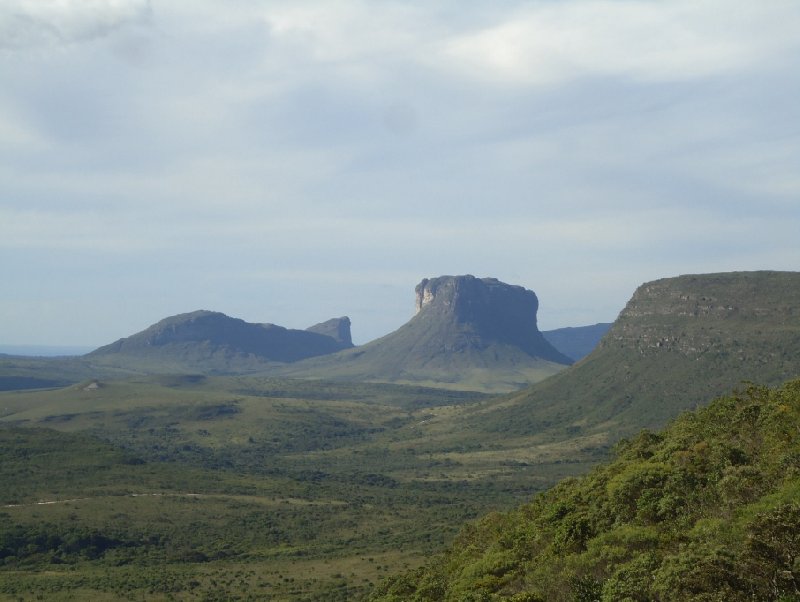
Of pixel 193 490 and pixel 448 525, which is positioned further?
pixel 193 490

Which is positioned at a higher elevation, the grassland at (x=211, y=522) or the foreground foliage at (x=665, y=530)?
the foreground foliage at (x=665, y=530)

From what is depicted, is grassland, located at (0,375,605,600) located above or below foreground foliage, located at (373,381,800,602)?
below

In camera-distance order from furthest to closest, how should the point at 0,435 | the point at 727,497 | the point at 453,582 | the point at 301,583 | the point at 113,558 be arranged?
the point at 0,435 < the point at 113,558 < the point at 301,583 < the point at 453,582 < the point at 727,497

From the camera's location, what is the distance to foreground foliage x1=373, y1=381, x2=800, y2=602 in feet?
109

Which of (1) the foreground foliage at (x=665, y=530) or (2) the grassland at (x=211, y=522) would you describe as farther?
(2) the grassland at (x=211, y=522)

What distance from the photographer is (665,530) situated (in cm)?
4644

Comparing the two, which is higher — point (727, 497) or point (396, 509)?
point (727, 497)

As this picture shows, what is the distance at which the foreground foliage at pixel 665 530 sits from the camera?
33.3 metres

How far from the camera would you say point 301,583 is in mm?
88562

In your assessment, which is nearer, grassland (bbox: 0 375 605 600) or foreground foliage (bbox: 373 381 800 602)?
foreground foliage (bbox: 373 381 800 602)

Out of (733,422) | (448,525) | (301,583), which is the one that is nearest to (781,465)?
(733,422)

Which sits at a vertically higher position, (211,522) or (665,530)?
(665,530)

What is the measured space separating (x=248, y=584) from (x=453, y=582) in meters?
41.6

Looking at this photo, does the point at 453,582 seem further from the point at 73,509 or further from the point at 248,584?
the point at 73,509
